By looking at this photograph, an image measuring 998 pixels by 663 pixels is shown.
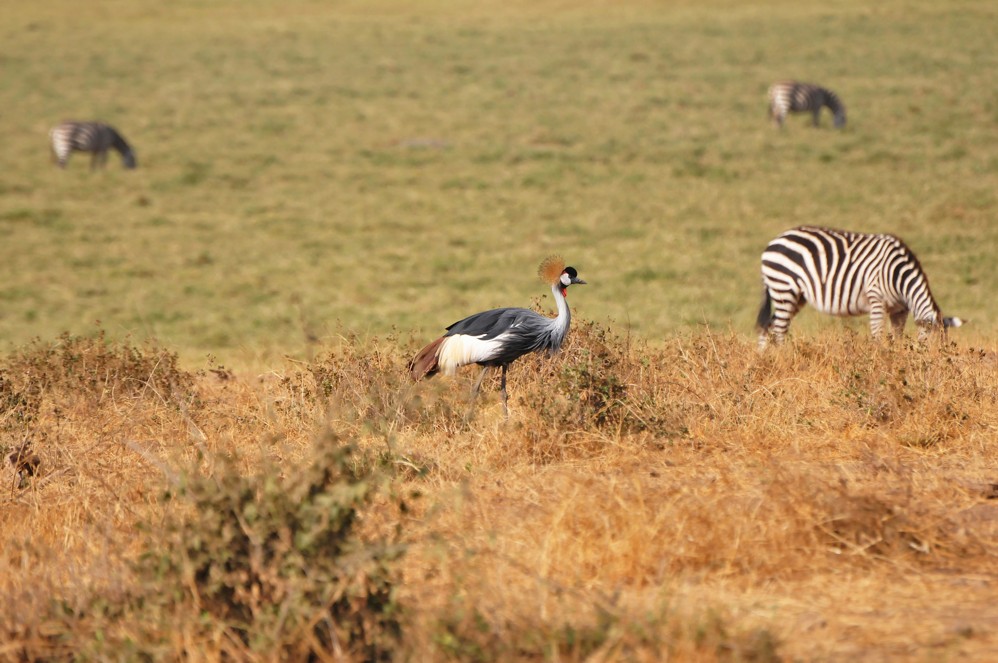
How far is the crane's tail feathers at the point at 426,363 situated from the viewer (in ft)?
27.0

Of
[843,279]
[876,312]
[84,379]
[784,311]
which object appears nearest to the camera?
[84,379]

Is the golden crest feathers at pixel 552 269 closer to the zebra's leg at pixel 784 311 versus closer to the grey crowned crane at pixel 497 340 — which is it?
the grey crowned crane at pixel 497 340

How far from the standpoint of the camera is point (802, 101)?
29625mm

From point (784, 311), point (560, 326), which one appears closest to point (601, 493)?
point (560, 326)

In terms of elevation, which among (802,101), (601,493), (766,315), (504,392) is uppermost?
(802,101)

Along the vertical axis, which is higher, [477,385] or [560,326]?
[560,326]

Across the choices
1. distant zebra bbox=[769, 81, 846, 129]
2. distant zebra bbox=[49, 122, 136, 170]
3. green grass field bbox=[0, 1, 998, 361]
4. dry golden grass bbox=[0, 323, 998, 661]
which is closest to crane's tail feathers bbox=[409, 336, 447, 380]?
dry golden grass bbox=[0, 323, 998, 661]

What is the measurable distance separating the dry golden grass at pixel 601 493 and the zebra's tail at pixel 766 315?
3.08m

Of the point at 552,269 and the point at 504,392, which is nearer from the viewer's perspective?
the point at 504,392

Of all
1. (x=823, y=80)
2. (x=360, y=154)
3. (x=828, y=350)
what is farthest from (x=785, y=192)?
(x=828, y=350)

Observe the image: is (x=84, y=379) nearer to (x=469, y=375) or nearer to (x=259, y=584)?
(x=469, y=375)

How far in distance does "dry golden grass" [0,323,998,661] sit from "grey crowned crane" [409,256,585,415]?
0.68 ft

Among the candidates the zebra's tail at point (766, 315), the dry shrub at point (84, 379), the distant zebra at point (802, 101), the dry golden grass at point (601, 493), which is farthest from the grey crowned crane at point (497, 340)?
the distant zebra at point (802, 101)

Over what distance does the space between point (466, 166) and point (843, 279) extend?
589 inches
